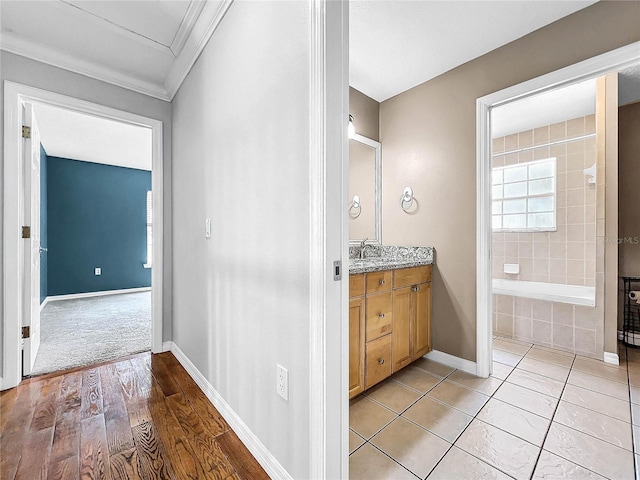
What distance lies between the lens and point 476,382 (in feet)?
6.75

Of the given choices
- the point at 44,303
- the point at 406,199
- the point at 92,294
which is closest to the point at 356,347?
the point at 406,199

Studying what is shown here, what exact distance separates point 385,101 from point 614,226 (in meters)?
2.23

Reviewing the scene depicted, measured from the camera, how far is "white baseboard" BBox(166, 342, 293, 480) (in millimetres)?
1199

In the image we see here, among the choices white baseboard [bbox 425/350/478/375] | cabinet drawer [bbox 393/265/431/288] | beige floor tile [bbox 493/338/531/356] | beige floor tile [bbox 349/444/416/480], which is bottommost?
beige floor tile [bbox 349/444/416/480]

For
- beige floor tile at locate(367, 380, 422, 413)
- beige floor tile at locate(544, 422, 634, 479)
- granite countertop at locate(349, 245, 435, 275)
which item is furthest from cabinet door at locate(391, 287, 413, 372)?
beige floor tile at locate(544, 422, 634, 479)

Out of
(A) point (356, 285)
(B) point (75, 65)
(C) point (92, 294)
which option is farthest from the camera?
(C) point (92, 294)

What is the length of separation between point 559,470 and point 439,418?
533mm

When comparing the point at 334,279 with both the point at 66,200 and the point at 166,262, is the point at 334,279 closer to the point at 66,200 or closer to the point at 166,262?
the point at 166,262

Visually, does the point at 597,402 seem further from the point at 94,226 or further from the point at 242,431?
the point at 94,226

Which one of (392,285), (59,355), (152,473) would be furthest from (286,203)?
(59,355)

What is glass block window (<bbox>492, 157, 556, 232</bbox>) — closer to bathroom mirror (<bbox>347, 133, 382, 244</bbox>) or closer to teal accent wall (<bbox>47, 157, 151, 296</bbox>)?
bathroom mirror (<bbox>347, 133, 382, 244</bbox>)

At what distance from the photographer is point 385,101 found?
280cm

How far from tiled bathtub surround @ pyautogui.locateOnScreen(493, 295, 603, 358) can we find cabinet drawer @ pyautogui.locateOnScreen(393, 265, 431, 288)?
50.4 inches

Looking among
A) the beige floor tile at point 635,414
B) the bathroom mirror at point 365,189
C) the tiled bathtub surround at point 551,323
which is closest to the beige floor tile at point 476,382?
the beige floor tile at point 635,414
